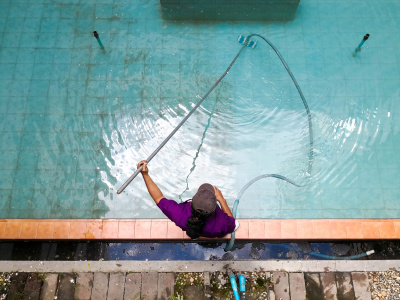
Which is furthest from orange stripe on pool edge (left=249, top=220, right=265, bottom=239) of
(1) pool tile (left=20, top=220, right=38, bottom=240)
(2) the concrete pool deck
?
(1) pool tile (left=20, top=220, right=38, bottom=240)

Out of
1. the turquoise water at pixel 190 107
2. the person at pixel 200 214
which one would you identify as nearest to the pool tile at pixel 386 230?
the turquoise water at pixel 190 107

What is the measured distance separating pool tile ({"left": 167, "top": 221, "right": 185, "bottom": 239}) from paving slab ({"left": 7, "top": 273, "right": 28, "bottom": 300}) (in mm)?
1953

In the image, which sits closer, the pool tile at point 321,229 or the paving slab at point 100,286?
the paving slab at point 100,286

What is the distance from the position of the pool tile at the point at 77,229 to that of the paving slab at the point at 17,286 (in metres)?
0.79

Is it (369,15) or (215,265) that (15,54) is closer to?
(215,265)

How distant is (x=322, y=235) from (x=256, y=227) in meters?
0.88

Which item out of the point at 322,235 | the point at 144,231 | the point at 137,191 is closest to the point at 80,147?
the point at 137,191

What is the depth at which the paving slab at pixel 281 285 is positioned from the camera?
4074 millimetres

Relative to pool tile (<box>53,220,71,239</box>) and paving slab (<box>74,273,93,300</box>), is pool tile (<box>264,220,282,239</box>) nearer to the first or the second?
paving slab (<box>74,273,93,300</box>)

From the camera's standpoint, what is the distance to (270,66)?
4.94 meters

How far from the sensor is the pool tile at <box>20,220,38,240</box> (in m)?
4.17

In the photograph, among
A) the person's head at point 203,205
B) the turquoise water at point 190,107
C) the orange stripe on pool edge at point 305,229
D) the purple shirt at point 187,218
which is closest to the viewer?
the person's head at point 203,205

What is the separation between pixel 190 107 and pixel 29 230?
2785 millimetres

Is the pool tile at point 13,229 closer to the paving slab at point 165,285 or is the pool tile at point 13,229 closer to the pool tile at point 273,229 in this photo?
the paving slab at point 165,285
